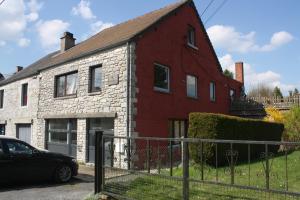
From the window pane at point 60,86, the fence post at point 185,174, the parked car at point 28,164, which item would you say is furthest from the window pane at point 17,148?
the window pane at point 60,86

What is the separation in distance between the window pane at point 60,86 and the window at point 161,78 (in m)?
5.06

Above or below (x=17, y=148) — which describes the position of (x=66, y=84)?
above

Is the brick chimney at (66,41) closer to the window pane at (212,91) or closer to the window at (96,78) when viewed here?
the window at (96,78)

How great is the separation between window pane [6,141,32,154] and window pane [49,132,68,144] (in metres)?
6.73

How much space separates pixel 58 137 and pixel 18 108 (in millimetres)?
5581

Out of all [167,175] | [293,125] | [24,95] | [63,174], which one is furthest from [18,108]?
[167,175]

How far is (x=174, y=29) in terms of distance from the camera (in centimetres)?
1805

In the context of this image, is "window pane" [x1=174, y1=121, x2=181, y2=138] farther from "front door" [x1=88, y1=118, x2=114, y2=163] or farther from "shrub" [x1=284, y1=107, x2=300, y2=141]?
"shrub" [x1=284, y1=107, x2=300, y2=141]

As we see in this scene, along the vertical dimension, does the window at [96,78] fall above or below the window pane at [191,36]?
below

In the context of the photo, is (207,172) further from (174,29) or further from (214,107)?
(214,107)

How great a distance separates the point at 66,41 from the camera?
21984mm

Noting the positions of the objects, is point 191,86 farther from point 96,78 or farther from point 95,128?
point 95,128

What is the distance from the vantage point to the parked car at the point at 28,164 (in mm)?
10367

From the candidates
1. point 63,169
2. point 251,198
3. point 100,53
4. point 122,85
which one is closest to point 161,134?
point 122,85
